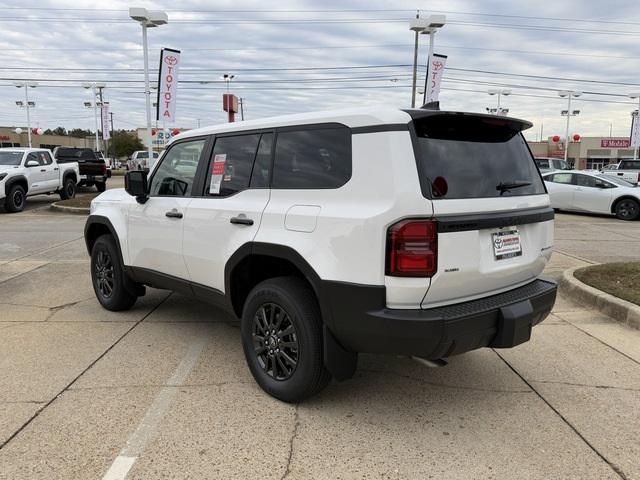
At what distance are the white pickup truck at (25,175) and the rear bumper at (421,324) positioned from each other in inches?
587

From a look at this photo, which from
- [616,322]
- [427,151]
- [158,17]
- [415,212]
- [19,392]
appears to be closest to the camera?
[415,212]

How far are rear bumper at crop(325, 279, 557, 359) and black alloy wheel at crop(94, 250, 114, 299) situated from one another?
11.0 ft

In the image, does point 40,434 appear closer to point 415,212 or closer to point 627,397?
point 415,212

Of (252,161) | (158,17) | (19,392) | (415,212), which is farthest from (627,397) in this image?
(158,17)

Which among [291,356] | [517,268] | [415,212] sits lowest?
[291,356]

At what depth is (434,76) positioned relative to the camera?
17.5m

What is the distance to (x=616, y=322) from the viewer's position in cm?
534

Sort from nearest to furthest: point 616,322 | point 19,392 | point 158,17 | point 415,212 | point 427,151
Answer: point 415,212, point 427,151, point 19,392, point 616,322, point 158,17

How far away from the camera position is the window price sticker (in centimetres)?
409

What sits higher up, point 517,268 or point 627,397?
point 517,268

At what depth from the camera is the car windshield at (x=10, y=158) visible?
15.6m

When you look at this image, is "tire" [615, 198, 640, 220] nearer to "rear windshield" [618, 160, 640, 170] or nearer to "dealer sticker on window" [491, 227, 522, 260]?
"rear windshield" [618, 160, 640, 170]

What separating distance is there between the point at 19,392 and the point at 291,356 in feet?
6.41

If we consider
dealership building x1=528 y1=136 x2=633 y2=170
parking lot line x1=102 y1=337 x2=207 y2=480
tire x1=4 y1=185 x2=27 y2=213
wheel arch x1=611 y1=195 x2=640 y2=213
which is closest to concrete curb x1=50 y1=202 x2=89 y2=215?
tire x1=4 y1=185 x2=27 y2=213
